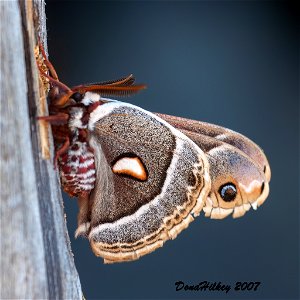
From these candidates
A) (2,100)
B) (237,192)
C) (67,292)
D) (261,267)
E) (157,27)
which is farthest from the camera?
(157,27)

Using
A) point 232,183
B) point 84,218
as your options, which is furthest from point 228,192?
point 84,218

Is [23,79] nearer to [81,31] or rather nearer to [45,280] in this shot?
[45,280]

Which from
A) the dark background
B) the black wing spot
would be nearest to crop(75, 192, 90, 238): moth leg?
the black wing spot

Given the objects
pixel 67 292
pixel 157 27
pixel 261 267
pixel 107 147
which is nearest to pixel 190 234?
pixel 261 267

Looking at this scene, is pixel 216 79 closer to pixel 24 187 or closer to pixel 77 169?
pixel 77 169

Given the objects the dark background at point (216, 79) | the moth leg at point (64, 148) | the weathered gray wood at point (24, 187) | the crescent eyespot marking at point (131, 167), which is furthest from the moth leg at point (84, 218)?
the dark background at point (216, 79)

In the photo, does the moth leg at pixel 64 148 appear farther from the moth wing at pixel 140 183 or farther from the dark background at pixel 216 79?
the dark background at pixel 216 79
